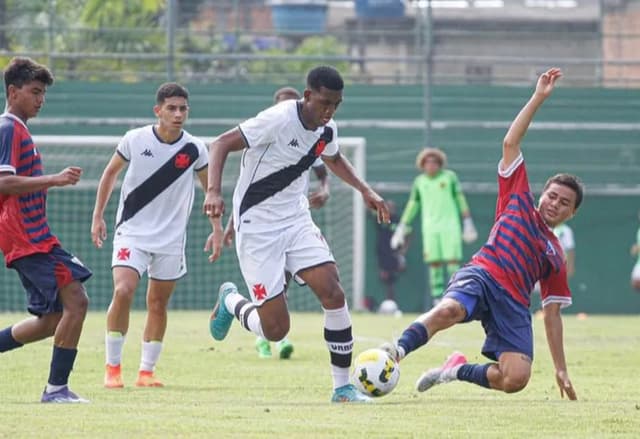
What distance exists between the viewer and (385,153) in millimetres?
25156

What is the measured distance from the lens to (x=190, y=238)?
78.5 ft

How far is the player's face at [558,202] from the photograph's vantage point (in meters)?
9.42

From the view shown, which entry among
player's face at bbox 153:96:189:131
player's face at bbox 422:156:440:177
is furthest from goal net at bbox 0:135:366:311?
player's face at bbox 153:96:189:131

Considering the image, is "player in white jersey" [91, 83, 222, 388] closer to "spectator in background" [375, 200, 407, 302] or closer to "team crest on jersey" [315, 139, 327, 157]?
"team crest on jersey" [315, 139, 327, 157]

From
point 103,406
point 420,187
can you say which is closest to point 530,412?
point 103,406

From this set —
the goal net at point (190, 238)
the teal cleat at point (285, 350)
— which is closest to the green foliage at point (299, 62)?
the goal net at point (190, 238)

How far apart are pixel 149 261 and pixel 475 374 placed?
3127 millimetres

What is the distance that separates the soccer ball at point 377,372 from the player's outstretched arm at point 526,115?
59.7 inches

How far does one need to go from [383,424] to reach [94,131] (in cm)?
1728

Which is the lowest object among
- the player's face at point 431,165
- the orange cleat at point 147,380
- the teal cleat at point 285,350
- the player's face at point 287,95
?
the teal cleat at point 285,350

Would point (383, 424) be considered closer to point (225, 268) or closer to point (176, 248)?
point (176, 248)

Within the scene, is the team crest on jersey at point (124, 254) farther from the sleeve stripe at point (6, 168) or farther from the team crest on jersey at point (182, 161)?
the sleeve stripe at point (6, 168)

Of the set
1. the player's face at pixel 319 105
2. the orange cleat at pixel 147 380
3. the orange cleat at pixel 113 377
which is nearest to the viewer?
the player's face at pixel 319 105

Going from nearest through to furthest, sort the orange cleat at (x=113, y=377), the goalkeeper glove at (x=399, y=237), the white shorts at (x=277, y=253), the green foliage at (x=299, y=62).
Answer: the white shorts at (x=277, y=253), the orange cleat at (x=113, y=377), the goalkeeper glove at (x=399, y=237), the green foliage at (x=299, y=62)
